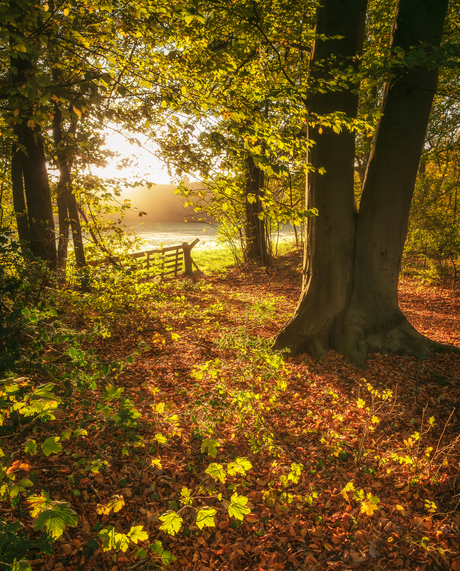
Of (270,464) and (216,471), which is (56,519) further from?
(270,464)

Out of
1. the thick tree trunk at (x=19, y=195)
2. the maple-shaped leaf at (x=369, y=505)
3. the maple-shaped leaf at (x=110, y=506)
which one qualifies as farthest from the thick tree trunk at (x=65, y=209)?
the maple-shaped leaf at (x=369, y=505)

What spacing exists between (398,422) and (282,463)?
153cm

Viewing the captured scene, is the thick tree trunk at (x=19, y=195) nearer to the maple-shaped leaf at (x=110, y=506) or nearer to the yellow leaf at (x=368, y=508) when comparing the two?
the maple-shaped leaf at (x=110, y=506)

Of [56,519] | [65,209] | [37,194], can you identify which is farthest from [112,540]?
[65,209]

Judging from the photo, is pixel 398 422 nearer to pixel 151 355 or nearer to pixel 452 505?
pixel 452 505

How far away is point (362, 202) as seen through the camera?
184 inches

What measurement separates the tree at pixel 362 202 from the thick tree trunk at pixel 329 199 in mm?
14

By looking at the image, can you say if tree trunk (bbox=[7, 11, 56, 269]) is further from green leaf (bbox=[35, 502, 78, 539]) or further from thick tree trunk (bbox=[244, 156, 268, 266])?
thick tree trunk (bbox=[244, 156, 268, 266])

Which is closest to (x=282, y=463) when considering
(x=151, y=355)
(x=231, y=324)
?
(x=151, y=355)

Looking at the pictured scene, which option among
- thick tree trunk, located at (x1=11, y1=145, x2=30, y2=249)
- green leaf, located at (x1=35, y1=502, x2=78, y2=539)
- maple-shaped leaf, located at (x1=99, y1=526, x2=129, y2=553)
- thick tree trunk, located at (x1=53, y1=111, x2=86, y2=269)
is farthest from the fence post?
green leaf, located at (x1=35, y1=502, x2=78, y2=539)

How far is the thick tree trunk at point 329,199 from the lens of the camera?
4.24 meters

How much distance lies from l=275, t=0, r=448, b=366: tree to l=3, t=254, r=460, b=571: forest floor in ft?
1.31

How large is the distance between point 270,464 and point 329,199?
11.5ft

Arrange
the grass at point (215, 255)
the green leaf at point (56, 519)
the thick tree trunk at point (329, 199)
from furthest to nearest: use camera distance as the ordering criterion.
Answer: the grass at point (215, 255)
the thick tree trunk at point (329, 199)
the green leaf at point (56, 519)
